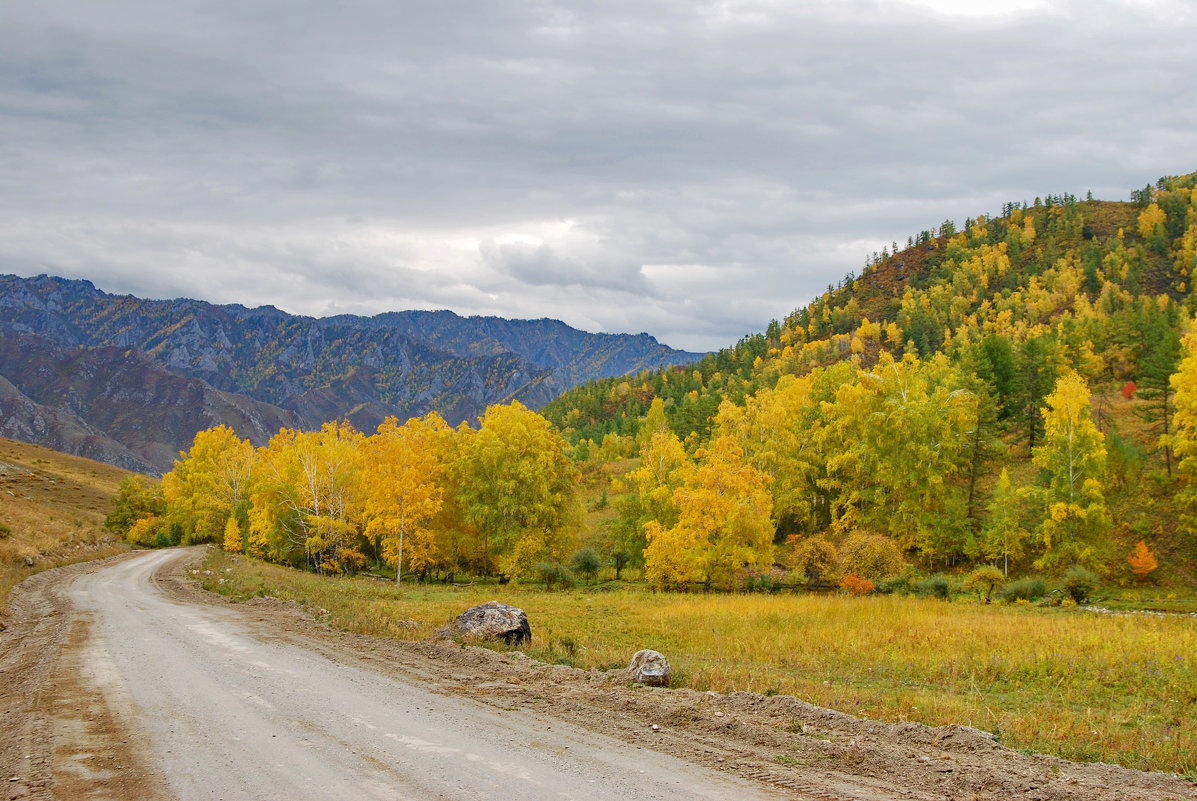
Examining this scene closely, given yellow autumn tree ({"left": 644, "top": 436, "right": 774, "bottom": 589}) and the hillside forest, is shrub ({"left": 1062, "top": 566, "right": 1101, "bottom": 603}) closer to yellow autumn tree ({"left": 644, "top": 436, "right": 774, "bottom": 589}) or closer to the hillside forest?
the hillside forest

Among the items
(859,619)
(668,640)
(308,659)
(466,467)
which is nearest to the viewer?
(308,659)

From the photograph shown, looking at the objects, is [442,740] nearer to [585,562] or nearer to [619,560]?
[585,562]

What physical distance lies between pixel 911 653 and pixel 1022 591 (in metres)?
25.1

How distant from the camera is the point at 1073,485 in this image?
5000 cm

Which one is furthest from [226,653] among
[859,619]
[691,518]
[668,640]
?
[691,518]

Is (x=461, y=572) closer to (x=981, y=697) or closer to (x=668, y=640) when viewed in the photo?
(x=668, y=640)

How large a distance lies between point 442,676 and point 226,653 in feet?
20.5

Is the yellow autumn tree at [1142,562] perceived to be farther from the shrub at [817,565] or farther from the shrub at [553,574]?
the shrub at [553,574]

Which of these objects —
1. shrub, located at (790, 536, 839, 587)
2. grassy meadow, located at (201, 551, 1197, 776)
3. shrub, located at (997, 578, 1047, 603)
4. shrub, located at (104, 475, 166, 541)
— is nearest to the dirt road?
grassy meadow, located at (201, 551, 1197, 776)

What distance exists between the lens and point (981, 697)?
1598cm

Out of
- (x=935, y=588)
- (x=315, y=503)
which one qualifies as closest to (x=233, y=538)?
(x=315, y=503)

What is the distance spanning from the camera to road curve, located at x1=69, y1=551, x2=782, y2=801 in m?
8.87

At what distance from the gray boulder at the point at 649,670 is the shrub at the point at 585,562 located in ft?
127

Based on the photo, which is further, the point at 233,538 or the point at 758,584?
the point at 233,538
